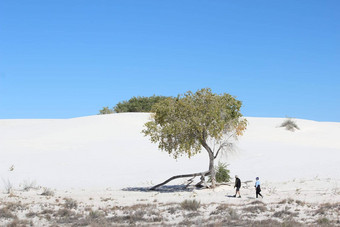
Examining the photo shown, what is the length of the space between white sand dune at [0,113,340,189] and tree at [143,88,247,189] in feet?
6.13

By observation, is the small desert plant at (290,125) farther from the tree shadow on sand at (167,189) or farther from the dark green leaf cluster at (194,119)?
the dark green leaf cluster at (194,119)

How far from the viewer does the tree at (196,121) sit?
24.9 m

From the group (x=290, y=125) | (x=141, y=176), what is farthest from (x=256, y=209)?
(x=290, y=125)

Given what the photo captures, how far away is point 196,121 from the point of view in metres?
24.6

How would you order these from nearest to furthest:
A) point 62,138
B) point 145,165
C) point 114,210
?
point 114,210 < point 145,165 < point 62,138

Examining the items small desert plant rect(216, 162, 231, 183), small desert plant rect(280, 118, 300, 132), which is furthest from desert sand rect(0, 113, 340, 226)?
small desert plant rect(216, 162, 231, 183)

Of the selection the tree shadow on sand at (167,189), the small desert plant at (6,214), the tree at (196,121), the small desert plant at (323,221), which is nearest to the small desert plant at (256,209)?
the small desert plant at (323,221)

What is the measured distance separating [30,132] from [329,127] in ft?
126

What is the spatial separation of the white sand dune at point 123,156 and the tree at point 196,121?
73.6 inches

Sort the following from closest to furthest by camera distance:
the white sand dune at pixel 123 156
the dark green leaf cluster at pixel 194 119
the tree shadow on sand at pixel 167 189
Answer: the dark green leaf cluster at pixel 194 119 → the tree shadow on sand at pixel 167 189 → the white sand dune at pixel 123 156

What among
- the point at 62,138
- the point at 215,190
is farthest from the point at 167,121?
the point at 62,138

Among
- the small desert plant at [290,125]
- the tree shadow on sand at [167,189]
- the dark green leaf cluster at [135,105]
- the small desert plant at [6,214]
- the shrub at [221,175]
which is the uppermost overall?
the dark green leaf cluster at [135,105]

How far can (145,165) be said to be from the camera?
1524 inches

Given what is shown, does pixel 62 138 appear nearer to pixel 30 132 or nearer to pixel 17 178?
pixel 30 132
